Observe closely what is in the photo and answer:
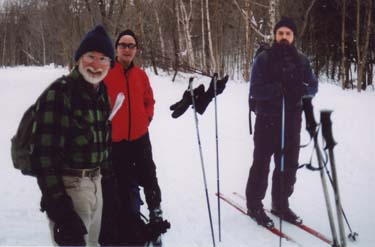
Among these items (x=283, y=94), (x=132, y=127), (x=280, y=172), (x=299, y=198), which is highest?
(x=283, y=94)

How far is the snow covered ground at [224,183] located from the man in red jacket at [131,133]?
21.3 inches

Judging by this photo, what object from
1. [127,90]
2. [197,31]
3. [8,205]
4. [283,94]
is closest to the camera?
[127,90]

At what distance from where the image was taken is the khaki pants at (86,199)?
8.05 feet

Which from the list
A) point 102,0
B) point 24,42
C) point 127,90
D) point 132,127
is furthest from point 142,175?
point 24,42

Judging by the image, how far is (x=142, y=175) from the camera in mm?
4355

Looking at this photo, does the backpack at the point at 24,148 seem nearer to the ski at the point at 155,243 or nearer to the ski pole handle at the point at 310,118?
the ski pole handle at the point at 310,118

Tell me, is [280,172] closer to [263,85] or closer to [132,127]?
[263,85]

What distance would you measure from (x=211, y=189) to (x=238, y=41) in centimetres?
2868

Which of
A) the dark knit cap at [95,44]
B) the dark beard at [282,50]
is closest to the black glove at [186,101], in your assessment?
the dark beard at [282,50]

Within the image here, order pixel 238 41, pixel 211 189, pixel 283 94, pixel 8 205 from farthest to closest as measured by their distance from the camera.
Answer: pixel 238 41 → pixel 211 189 → pixel 8 205 → pixel 283 94

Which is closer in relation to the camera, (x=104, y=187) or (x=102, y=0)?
(x=104, y=187)

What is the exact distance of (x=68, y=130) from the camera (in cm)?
235

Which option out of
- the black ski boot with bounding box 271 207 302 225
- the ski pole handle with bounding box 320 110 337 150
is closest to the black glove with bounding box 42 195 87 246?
the ski pole handle with bounding box 320 110 337 150

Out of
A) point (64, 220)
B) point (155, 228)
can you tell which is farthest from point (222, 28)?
point (64, 220)
